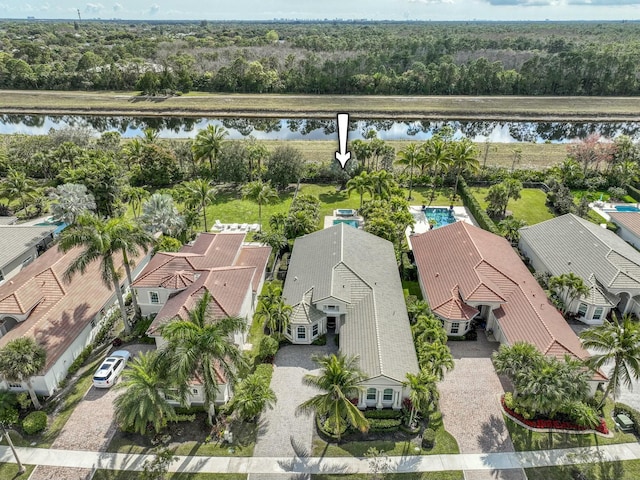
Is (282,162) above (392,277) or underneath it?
above

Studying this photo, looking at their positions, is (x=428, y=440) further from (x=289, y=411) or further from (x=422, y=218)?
(x=422, y=218)

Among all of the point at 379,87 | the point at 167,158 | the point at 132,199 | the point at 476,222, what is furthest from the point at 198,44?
the point at 476,222

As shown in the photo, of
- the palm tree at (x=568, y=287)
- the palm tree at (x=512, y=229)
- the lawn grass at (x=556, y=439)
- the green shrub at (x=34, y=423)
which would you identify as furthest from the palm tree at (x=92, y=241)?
the palm tree at (x=512, y=229)

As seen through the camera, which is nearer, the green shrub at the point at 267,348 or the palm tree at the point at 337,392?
the palm tree at the point at 337,392

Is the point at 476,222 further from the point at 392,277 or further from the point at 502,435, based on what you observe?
the point at 502,435

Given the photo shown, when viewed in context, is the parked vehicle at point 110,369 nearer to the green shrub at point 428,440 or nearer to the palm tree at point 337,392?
the palm tree at point 337,392

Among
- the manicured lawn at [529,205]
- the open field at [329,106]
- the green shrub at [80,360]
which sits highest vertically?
the open field at [329,106]

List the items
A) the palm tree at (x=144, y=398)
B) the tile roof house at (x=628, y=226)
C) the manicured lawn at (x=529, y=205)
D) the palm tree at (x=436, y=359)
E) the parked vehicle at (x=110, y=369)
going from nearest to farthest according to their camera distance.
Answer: the palm tree at (x=144, y=398), the palm tree at (x=436, y=359), the parked vehicle at (x=110, y=369), the tile roof house at (x=628, y=226), the manicured lawn at (x=529, y=205)
